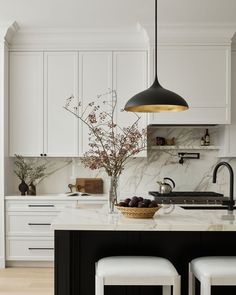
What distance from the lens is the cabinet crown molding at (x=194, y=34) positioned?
5012 mm

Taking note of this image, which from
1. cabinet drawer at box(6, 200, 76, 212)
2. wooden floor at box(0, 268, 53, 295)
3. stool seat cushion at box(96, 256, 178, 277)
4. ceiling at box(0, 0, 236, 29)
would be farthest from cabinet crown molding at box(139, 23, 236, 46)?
stool seat cushion at box(96, 256, 178, 277)

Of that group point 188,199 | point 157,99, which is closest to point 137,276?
point 157,99

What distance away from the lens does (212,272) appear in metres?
2.44

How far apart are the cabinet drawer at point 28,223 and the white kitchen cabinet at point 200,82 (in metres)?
2.00

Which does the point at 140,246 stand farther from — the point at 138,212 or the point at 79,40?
the point at 79,40

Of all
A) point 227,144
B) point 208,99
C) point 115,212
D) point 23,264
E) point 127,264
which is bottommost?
point 23,264

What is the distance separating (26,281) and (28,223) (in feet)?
2.50

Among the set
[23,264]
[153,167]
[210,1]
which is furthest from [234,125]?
[23,264]

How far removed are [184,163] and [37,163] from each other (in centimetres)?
182

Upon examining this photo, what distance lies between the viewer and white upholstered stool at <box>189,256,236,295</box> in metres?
2.43

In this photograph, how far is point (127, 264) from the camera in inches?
99.4

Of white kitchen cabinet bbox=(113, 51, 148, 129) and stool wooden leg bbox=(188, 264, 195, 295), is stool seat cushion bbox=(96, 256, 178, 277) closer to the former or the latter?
stool wooden leg bbox=(188, 264, 195, 295)

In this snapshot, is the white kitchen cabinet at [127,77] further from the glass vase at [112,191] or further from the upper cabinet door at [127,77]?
the glass vase at [112,191]

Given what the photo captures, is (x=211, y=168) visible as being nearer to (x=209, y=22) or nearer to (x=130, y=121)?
(x=130, y=121)
